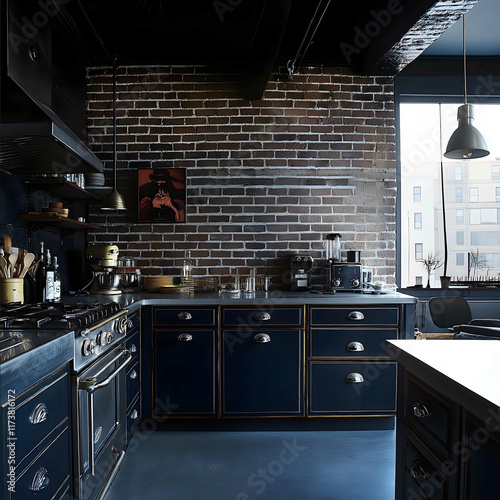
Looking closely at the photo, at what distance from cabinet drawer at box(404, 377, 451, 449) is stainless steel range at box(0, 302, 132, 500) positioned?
1.11 meters

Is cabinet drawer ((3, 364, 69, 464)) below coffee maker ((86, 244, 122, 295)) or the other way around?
below

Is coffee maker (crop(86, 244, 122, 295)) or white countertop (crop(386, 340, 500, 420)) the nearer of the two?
white countertop (crop(386, 340, 500, 420))

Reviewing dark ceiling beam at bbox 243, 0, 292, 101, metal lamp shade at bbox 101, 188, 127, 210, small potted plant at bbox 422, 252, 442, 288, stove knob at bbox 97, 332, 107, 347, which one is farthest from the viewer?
small potted plant at bbox 422, 252, 442, 288

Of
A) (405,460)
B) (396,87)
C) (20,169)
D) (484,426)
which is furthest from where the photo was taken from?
(396,87)

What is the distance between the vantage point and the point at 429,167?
12.6 feet

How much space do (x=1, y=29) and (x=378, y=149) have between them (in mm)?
2707

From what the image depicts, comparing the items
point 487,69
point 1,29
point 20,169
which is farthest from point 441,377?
point 487,69

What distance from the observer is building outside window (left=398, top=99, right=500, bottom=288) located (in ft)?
12.5

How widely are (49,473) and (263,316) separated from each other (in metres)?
1.70

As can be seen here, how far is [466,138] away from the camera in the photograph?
2855 mm

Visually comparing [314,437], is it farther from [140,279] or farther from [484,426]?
[484,426]

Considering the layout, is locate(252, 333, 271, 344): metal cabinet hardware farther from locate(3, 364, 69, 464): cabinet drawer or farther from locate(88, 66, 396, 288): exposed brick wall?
locate(3, 364, 69, 464): cabinet drawer

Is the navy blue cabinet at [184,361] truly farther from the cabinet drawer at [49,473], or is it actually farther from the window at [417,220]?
the window at [417,220]

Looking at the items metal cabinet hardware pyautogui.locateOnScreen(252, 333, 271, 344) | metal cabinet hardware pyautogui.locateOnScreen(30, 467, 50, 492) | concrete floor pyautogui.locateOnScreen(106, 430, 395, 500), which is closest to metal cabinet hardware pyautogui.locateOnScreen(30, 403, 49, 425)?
metal cabinet hardware pyautogui.locateOnScreen(30, 467, 50, 492)
